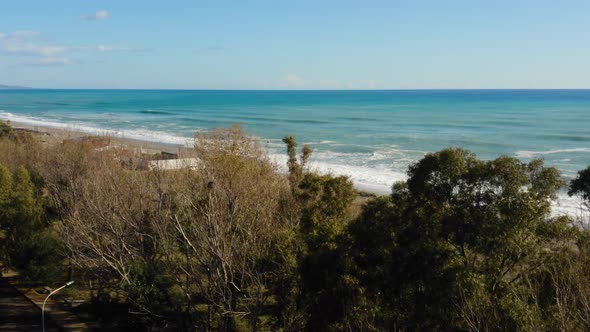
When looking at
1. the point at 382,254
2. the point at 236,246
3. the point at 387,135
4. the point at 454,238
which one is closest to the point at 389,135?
the point at 387,135

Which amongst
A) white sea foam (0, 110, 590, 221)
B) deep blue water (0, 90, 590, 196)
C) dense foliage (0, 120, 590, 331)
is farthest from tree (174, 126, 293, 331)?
deep blue water (0, 90, 590, 196)

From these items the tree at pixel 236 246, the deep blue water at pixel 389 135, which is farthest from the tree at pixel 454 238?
the deep blue water at pixel 389 135

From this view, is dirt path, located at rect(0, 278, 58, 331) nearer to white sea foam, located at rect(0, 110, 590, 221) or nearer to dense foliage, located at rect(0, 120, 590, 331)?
dense foliage, located at rect(0, 120, 590, 331)

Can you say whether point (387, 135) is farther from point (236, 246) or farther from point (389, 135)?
point (236, 246)

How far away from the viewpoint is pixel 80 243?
62.7 feet

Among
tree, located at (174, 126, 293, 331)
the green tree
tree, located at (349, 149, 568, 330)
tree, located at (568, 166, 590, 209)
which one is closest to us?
tree, located at (349, 149, 568, 330)

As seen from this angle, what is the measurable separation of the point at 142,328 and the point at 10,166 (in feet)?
69.4

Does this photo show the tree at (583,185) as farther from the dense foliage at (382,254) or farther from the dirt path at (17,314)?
the dirt path at (17,314)

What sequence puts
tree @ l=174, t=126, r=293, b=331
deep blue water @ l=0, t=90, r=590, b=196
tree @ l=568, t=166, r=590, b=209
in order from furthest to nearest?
deep blue water @ l=0, t=90, r=590, b=196
tree @ l=568, t=166, r=590, b=209
tree @ l=174, t=126, r=293, b=331

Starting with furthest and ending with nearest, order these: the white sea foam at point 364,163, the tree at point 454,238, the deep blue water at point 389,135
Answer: the deep blue water at point 389,135
the white sea foam at point 364,163
the tree at point 454,238

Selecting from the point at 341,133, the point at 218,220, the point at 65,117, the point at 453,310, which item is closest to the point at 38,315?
the point at 218,220

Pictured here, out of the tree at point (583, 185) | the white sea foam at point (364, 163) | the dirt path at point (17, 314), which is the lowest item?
the dirt path at point (17, 314)

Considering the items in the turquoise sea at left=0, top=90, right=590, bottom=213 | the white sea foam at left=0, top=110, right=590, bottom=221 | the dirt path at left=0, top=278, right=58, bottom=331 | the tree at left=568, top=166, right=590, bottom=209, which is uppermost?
the tree at left=568, top=166, right=590, bottom=209

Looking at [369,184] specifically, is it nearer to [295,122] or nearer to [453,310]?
[453,310]
